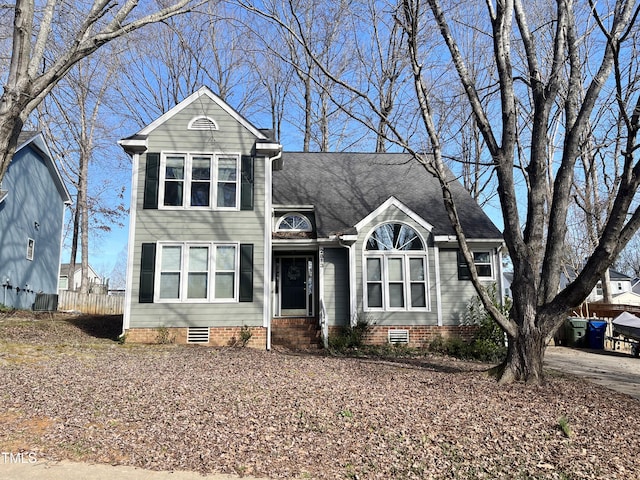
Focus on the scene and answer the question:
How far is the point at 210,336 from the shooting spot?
33.8 feet

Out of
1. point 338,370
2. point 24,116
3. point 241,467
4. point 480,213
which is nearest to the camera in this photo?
point 241,467

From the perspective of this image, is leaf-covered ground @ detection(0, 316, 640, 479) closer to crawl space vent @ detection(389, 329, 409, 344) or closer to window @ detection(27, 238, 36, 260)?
crawl space vent @ detection(389, 329, 409, 344)

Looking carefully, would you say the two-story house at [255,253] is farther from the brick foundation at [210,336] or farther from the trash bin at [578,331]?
the trash bin at [578,331]

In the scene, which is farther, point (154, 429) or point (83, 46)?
point (83, 46)

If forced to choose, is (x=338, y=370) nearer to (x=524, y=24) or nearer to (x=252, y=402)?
(x=252, y=402)

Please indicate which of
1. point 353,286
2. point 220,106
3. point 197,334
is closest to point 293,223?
point 353,286

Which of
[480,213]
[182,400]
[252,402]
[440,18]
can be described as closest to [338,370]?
[252,402]

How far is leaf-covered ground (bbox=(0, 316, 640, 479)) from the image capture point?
12.2 feet

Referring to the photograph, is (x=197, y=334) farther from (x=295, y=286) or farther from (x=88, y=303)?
(x=88, y=303)

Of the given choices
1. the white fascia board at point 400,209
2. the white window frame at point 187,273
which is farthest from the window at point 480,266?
the white window frame at point 187,273

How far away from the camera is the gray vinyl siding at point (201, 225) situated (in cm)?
1033

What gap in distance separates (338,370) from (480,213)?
24.2ft

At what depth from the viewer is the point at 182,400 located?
5.03 meters

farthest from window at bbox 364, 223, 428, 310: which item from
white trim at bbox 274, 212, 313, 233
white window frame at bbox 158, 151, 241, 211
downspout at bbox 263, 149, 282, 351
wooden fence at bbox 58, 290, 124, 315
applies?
wooden fence at bbox 58, 290, 124, 315
